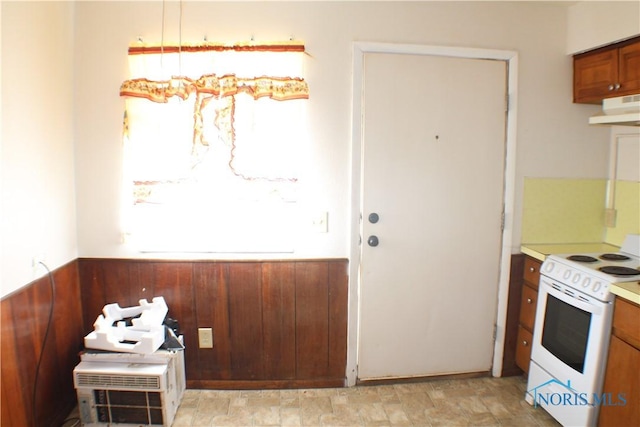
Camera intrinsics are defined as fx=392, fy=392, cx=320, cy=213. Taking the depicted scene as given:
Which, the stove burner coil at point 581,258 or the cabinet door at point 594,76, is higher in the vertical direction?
the cabinet door at point 594,76

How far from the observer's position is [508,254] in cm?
242

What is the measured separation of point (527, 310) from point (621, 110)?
1234 mm

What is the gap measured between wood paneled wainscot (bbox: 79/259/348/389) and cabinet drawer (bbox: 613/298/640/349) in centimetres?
131

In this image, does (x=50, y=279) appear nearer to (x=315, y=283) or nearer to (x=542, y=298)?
(x=315, y=283)

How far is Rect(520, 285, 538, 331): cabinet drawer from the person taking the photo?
7.70ft

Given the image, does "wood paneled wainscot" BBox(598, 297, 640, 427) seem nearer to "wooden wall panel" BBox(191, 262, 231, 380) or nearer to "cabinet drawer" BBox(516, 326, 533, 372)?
"cabinet drawer" BBox(516, 326, 533, 372)

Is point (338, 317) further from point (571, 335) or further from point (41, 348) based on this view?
point (41, 348)

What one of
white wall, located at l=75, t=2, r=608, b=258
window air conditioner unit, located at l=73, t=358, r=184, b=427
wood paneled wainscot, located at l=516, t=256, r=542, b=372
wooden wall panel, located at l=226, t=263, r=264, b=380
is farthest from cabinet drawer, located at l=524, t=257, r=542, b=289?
window air conditioner unit, located at l=73, t=358, r=184, b=427

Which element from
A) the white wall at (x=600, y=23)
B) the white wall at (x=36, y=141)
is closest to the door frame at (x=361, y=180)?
the white wall at (x=600, y=23)

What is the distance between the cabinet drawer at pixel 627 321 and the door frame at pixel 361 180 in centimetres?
68

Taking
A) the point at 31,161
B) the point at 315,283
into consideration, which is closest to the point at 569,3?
the point at 315,283

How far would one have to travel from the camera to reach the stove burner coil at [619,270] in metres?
1.88

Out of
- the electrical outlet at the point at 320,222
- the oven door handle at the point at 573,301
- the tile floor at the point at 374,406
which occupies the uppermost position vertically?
the electrical outlet at the point at 320,222

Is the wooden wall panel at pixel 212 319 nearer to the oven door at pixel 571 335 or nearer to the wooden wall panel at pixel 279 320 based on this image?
the wooden wall panel at pixel 279 320
